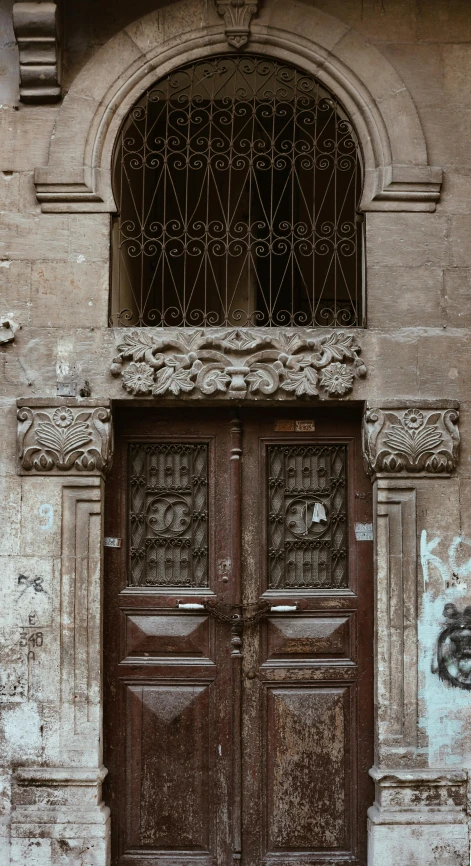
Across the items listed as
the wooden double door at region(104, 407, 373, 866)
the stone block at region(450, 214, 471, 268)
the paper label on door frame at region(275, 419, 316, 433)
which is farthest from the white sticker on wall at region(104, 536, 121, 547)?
the stone block at region(450, 214, 471, 268)

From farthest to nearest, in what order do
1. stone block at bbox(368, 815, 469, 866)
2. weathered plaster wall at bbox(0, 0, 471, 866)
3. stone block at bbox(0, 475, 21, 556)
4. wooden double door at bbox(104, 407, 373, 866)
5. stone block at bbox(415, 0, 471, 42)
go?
stone block at bbox(415, 0, 471, 42) → wooden double door at bbox(104, 407, 373, 866) → stone block at bbox(0, 475, 21, 556) → weathered plaster wall at bbox(0, 0, 471, 866) → stone block at bbox(368, 815, 469, 866)

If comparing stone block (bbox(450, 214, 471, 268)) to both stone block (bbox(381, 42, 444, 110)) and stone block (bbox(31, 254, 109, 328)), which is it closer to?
stone block (bbox(381, 42, 444, 110))

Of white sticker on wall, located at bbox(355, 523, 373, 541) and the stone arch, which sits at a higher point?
the stone arch

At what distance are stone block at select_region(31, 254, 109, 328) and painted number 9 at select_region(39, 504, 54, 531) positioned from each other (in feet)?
3.82

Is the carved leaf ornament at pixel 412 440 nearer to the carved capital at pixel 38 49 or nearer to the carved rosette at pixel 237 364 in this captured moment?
the carved rosette at pixel 237 364

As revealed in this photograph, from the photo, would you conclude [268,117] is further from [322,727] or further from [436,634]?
[322,727]

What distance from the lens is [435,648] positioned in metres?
6.20

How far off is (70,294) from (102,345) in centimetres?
39

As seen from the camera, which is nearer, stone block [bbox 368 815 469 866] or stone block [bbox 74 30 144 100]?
stone block [bbox 368 815 469 866]

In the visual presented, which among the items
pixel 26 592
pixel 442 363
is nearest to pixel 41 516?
pixel 26 592

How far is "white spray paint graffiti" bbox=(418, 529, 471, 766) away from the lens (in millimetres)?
6137

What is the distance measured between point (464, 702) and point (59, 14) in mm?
5113

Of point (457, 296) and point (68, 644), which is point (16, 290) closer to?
point (68, 644)

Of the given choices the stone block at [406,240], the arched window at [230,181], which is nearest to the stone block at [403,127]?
the arched window at [230,181]
